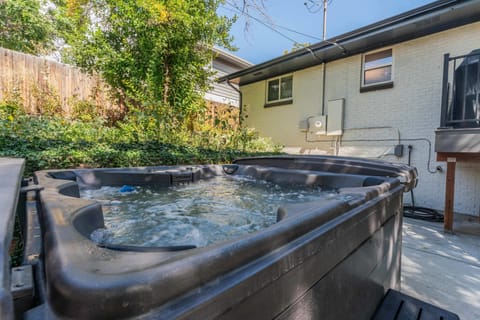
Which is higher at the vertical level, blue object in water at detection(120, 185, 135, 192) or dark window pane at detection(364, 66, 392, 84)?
dark window pane at detection(364, 66, 392, 84)

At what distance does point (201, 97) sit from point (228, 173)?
301 centimetres

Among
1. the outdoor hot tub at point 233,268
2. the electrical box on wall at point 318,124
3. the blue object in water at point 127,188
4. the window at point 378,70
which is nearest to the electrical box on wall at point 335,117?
the electrical box on wall at point 318,124

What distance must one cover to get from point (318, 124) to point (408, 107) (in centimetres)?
172

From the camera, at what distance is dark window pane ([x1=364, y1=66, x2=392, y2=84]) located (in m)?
4.74

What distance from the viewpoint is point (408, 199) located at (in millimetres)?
4551

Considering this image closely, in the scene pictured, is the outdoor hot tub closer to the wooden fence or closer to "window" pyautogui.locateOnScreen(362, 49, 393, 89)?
"window" pyautogui.locateOnScreen(362, 49, 393, 89)

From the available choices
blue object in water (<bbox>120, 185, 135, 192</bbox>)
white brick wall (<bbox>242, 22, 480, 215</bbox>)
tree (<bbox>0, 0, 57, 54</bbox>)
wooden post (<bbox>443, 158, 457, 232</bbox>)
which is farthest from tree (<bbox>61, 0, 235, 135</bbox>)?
tree (<bbox>0, 0, 57, 54</bbox>)

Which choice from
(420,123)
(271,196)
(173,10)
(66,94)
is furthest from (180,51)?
(420,123)

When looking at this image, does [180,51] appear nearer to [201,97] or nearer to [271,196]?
[201,97]

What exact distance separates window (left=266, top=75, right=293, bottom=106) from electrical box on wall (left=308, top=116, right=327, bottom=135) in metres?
1.06

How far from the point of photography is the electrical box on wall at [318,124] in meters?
5.53

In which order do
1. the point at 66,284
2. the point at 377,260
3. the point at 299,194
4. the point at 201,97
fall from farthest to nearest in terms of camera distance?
the point at 201,97
the point at 299,194
the point at 377,260
the point at 66,284

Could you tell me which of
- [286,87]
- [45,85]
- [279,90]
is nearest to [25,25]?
[45,85]

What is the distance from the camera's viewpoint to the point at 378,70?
4.88 m
